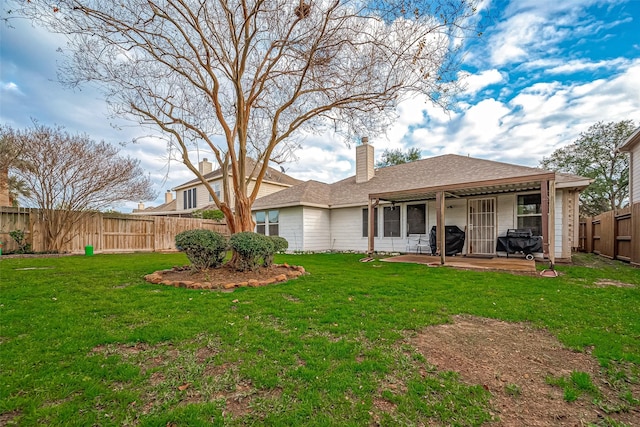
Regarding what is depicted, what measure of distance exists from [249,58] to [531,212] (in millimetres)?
9717

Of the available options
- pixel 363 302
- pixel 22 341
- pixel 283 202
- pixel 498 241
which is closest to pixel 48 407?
pixel 22 341

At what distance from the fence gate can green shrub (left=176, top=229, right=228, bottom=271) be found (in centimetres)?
855

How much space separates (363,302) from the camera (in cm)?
450

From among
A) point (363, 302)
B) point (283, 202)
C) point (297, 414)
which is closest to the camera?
point (297, 414)

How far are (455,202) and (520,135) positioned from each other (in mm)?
7440

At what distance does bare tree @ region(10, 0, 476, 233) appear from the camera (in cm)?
603

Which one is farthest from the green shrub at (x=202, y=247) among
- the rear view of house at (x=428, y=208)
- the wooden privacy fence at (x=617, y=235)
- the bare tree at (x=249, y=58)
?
the wooden privacy fence at (x=617, y=235)

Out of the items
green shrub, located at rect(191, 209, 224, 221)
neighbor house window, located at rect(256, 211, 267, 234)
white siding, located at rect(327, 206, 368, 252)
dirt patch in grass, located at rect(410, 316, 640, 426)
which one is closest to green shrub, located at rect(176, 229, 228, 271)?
dirt patch in grass, located at rect(410, 316, 640, 426)

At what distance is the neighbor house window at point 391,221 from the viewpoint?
1212 cm

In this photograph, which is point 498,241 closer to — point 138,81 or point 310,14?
point 310,14

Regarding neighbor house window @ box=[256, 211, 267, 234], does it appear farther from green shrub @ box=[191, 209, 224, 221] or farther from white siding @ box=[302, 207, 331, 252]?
green shrub @ box=[191, 209, 224, 221]

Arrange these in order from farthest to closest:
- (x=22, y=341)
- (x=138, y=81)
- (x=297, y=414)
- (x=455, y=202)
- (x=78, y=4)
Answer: (x=455, y=202) < (x=138, y=81) < (x=78, y=4) < (x=22, y=341) < (x=297, y=414)

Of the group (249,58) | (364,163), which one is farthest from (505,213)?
(249,58)

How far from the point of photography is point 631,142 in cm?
979
